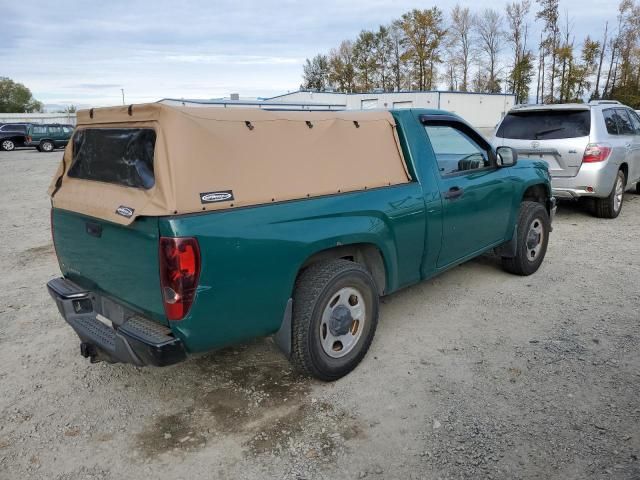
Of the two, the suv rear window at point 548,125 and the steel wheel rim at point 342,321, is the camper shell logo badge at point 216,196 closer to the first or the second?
the steel wheel rim at point 342,321

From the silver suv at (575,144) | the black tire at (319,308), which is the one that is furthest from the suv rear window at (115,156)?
the silver suv at (575,144)

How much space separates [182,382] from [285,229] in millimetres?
1461

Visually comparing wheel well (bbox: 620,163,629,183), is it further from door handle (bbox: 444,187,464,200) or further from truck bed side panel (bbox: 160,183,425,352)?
truck bed side panel (bbox: 160,183,425,352)

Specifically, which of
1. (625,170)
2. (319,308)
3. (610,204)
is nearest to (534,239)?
(319,308)

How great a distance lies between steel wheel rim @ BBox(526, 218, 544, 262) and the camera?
5438mm

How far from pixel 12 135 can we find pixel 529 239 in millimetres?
34266

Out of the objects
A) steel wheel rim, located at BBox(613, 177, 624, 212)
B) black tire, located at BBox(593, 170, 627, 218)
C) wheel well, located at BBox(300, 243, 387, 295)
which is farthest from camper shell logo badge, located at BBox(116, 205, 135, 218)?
steel wheel rim, located at BBox(613, 177, 624, 212)

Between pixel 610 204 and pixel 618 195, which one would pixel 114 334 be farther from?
pixel 618 195

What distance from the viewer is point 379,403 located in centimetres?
324

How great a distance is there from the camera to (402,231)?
3.74 meters

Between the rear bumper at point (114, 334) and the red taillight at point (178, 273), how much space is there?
174mm

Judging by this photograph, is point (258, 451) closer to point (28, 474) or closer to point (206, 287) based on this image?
point (206, 287)

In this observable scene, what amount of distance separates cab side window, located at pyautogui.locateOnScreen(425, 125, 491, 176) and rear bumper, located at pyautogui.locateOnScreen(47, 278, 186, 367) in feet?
8.55

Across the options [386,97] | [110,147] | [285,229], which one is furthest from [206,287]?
[386,97]
